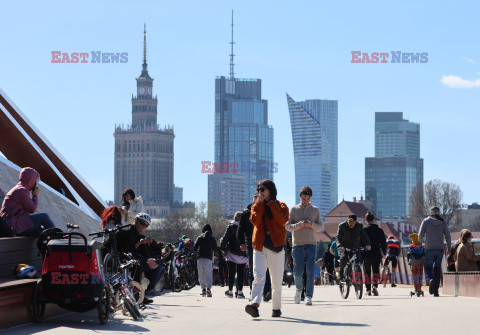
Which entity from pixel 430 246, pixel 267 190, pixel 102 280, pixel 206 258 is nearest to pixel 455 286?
pixel 430 246

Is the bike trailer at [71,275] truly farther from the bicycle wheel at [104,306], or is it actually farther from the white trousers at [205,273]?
the white trousers at [205,273]

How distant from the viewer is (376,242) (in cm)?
1781

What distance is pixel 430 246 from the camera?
647 inches

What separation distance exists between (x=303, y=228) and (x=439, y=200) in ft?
384

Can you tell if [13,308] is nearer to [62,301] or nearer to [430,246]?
[62,301]

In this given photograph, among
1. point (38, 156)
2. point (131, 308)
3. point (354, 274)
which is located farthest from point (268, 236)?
point (38, 156)

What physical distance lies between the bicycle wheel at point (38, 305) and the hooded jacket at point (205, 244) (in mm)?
8522

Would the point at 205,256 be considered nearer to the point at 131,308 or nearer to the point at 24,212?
Result: the point at 24,212

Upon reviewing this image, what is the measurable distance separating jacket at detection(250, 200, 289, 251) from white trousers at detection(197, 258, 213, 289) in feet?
23.7

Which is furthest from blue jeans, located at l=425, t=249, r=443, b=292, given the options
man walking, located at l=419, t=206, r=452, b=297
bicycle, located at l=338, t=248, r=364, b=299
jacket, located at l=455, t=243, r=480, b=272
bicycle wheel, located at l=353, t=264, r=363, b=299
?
bicycle wheel, located at l=353, t=264, r=363, b=299

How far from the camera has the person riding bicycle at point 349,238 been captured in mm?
15352

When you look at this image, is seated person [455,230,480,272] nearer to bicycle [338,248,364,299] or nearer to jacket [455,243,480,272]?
jacket [455,243,480,272]

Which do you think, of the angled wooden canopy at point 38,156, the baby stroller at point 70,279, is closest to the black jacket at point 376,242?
A: the angled wooden canopy at point 38,156

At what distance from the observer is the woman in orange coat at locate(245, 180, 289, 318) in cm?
1067
